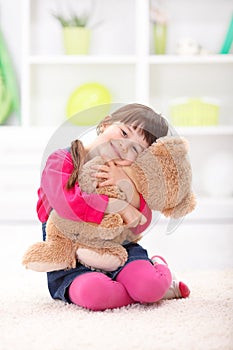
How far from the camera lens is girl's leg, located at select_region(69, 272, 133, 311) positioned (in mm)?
1376

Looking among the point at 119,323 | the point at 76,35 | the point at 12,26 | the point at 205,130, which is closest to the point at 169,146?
the point at 119,323

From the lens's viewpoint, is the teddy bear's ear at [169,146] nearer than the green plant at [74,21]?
Yes

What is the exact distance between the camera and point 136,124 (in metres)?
1.39

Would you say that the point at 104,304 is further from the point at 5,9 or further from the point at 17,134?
the point at 5,9

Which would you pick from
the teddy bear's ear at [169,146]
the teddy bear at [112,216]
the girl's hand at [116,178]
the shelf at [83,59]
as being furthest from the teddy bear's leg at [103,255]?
the shelf at [83,59]

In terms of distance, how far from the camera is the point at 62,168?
1.39 metres

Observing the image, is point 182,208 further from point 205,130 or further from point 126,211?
point 205,130

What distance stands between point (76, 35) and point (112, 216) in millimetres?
1718

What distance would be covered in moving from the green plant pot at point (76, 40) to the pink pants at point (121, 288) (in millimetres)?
1682

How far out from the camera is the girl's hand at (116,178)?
1370 millimetres

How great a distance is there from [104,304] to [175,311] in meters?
0.15

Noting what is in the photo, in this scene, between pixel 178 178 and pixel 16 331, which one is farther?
pixel 178 178

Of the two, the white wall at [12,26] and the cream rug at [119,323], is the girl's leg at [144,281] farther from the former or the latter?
the white wall at [12,26]

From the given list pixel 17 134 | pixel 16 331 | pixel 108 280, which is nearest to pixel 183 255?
pixel 17 134
